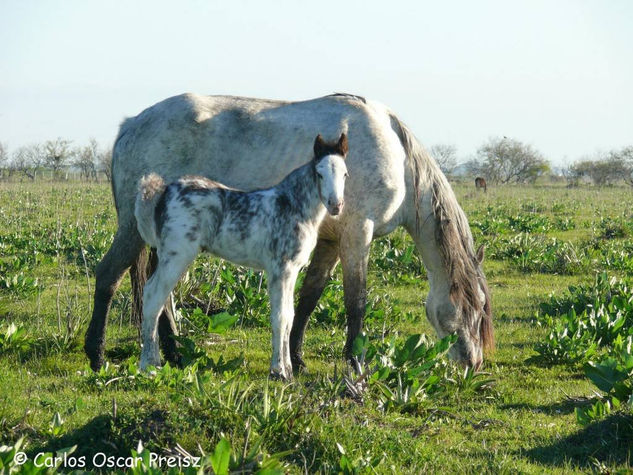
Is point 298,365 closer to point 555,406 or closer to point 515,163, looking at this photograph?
point 555,406

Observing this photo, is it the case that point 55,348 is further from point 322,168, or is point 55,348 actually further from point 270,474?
point 270,474

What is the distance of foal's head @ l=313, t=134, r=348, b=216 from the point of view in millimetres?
5801

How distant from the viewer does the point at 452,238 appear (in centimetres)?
748

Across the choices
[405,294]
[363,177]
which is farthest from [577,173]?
[363,177]

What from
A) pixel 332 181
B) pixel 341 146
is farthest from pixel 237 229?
pixel 341 146

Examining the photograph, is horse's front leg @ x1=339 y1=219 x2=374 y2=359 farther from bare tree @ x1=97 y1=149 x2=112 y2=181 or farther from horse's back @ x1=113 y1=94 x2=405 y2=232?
bare tree @ x1=97 y1=149 x2=112 y2=181

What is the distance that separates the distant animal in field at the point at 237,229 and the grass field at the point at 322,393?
1.86 feet

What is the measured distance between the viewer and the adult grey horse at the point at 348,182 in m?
7.08

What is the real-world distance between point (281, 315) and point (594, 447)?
2714 mm

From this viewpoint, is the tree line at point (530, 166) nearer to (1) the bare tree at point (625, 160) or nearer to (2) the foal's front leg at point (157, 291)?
(1) the bare tree at point (625, 160)

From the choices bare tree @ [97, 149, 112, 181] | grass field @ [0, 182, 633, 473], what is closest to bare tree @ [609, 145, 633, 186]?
bare tree @ [97, 149, 112, 181]

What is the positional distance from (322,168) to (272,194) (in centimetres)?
66

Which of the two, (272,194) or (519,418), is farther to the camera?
(272,194)

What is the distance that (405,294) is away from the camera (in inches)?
444
